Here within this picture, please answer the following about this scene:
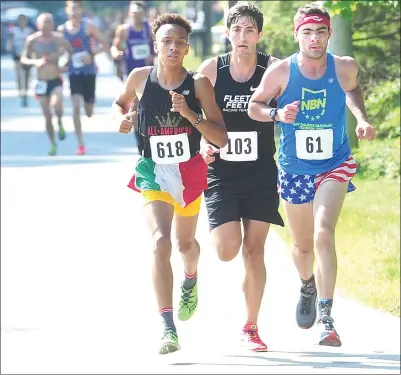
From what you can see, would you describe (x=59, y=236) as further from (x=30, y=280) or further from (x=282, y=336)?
(x=282, y=336)

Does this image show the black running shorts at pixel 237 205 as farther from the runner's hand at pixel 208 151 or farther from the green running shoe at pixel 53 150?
the green running shoe at pixel 53 150

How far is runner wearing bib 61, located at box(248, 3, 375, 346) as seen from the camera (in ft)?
22.1

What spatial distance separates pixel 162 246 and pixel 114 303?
605cm

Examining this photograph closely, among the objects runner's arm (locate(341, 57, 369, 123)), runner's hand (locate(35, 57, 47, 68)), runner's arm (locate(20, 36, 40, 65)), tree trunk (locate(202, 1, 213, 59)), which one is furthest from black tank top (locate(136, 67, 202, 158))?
tree trunk (locate(202, 1, 213, 59))

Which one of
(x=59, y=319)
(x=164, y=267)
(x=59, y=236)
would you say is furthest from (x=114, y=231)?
(x=164, y=267)

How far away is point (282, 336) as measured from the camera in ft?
38.2

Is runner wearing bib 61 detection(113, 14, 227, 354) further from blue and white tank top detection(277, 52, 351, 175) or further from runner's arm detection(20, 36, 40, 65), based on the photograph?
runner's arm detection(20, 36, 40, 65)

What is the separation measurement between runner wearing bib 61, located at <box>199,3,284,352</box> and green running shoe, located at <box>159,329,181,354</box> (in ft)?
2.96

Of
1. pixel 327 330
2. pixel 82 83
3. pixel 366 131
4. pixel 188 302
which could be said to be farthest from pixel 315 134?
pixel 82 83

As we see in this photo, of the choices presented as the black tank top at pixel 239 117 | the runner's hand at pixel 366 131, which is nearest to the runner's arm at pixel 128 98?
the black tank top at pixel 239 117

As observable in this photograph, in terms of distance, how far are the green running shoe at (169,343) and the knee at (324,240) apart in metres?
0.88

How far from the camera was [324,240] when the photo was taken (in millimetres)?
7828

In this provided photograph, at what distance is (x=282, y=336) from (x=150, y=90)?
15.8 ft

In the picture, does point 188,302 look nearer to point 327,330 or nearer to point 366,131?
point 327,330
